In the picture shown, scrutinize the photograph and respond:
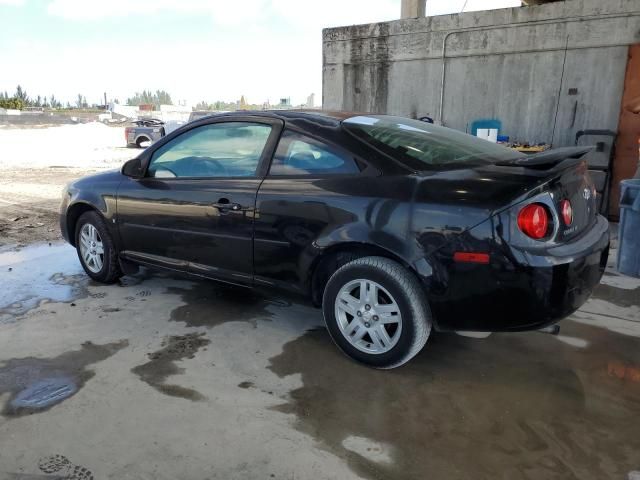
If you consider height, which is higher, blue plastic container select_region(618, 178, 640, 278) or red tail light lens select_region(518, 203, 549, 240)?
red tail light lens select_region(518, 203, 549, 240)

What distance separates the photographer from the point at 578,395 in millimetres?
2721

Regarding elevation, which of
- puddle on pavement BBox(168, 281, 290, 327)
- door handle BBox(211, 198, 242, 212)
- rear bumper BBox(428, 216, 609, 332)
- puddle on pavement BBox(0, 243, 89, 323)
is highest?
door handle BBox(211, 198, 242, 212)

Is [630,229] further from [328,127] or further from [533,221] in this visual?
[328,127]

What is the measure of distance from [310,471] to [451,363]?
1280 mm

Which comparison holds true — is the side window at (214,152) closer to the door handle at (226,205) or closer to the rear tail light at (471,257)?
the door handle at (226,205)

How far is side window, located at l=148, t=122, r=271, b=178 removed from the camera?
3436 millimetres

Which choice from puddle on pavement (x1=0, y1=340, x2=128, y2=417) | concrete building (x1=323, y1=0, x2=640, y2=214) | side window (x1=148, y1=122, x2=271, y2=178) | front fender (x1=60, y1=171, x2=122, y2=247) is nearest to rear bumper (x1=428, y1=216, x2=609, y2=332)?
side window (x1=148, y1=122, x2=271, y2=178)

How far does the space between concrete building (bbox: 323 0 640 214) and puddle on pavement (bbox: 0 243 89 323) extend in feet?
Answer: 19.4

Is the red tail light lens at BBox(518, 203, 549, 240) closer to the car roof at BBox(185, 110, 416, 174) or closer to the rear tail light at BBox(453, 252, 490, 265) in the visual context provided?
the rear tail light at BBox(453, 252, 490, 265)

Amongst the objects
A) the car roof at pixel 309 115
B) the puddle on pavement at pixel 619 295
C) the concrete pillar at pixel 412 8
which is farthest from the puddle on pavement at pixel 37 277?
the concrete pillar at pixel 412 8

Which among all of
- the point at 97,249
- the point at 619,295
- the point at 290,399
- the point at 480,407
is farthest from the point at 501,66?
the point at 290,399

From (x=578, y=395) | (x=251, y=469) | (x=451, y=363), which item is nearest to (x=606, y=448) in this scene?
(x=578, y=395)

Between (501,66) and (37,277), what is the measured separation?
6922 mm

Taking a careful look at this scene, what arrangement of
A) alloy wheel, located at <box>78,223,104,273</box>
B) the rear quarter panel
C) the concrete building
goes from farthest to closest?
1. the concrete building
2. alloy wheel, located at <box>78,223,104,273</box>
3. the rear quarter panel
